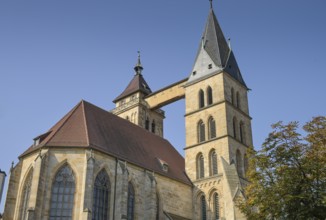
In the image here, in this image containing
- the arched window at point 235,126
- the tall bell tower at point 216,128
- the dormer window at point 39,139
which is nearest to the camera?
the dormer window at point 39,139

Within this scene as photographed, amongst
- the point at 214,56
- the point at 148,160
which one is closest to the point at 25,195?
the point at 148,160

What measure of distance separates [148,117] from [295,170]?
26402mm

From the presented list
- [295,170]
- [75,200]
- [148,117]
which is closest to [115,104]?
[148,117]

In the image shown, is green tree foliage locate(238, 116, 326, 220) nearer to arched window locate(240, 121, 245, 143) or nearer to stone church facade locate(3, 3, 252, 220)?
stone church facade locate(3, 3, 252, 220)

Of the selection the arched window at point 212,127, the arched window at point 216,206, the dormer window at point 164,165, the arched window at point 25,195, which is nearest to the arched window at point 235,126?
the arched window at point 212,127

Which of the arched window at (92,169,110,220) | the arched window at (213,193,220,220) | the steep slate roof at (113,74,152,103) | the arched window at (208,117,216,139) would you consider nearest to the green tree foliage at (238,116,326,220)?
the arched window at (92,169,110,220)

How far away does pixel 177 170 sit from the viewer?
1206 inches

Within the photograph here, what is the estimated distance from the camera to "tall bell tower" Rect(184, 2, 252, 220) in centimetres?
2841

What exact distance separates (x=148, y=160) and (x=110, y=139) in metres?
3.41

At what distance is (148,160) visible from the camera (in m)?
28.1

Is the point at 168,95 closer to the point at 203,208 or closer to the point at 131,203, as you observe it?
the point at 203,208

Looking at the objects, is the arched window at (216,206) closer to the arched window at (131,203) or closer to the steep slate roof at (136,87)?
the arched window at (131,203)

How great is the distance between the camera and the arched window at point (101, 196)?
890 inches

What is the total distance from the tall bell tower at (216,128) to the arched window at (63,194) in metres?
10.2
